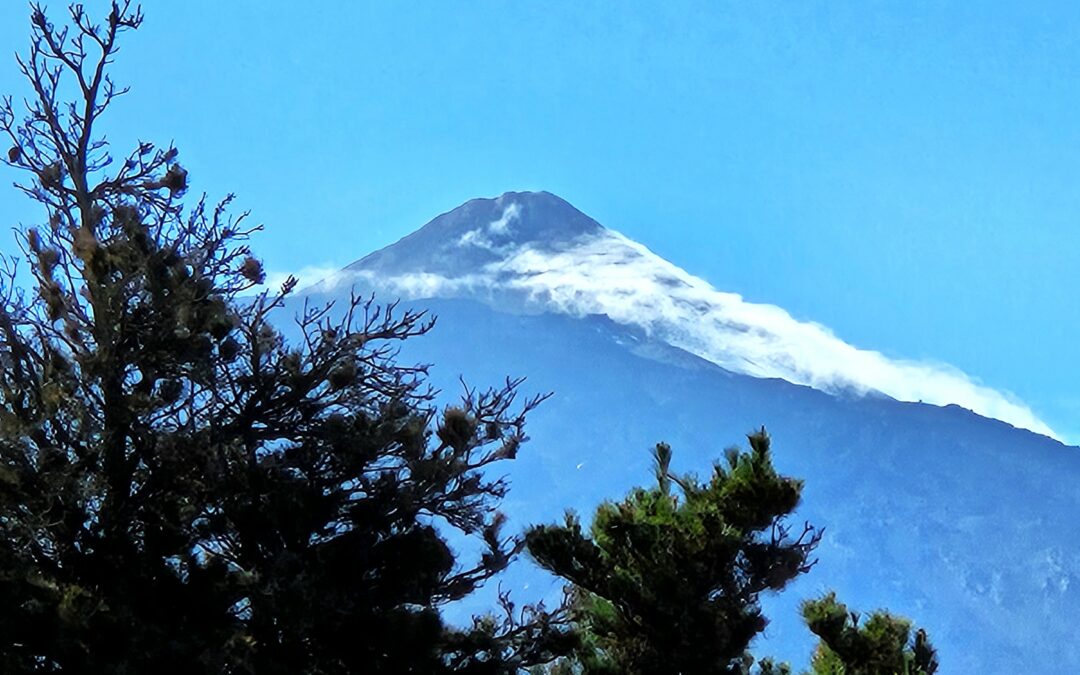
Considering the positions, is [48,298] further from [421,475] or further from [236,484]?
[421,475]

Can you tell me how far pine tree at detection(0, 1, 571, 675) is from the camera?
10727 millimetres

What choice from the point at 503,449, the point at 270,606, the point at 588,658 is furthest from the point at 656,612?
the point at 270,606

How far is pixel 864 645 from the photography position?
1091cm

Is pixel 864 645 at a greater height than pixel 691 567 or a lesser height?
lesser

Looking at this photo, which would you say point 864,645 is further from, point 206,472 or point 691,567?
point 206,472

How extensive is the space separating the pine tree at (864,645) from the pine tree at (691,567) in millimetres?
426

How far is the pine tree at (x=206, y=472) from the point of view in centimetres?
1073

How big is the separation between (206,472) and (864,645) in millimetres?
5612

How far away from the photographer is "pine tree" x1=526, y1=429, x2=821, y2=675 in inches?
424

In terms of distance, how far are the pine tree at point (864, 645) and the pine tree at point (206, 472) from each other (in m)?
2.35

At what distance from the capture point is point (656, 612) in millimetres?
10820

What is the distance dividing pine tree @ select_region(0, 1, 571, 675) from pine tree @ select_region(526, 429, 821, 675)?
938 mm

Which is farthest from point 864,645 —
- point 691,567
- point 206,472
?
point 206,472

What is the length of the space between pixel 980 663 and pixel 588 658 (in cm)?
19555
